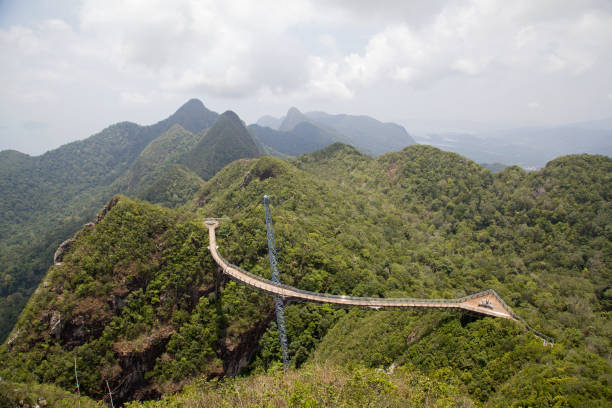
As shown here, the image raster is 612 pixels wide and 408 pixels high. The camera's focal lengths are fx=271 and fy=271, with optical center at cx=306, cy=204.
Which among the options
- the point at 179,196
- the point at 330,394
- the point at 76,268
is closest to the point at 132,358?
the point at 76,268

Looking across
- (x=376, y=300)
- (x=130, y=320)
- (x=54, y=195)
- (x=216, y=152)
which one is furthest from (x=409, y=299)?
(x=54, y=195)

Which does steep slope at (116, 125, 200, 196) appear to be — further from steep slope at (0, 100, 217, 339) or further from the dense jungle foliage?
the dense jungle foliage

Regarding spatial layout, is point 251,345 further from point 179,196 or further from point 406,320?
point 179,196

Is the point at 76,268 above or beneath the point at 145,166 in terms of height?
beneath

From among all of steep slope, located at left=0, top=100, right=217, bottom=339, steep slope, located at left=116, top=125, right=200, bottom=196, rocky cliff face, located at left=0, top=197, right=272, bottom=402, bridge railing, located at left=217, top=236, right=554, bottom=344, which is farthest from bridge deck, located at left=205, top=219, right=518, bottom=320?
steep slope, located at left=116, top=125, right=200, bottom=196

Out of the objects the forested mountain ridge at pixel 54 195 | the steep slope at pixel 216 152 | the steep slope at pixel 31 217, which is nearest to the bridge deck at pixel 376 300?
the steep slope at pixel 31 217
